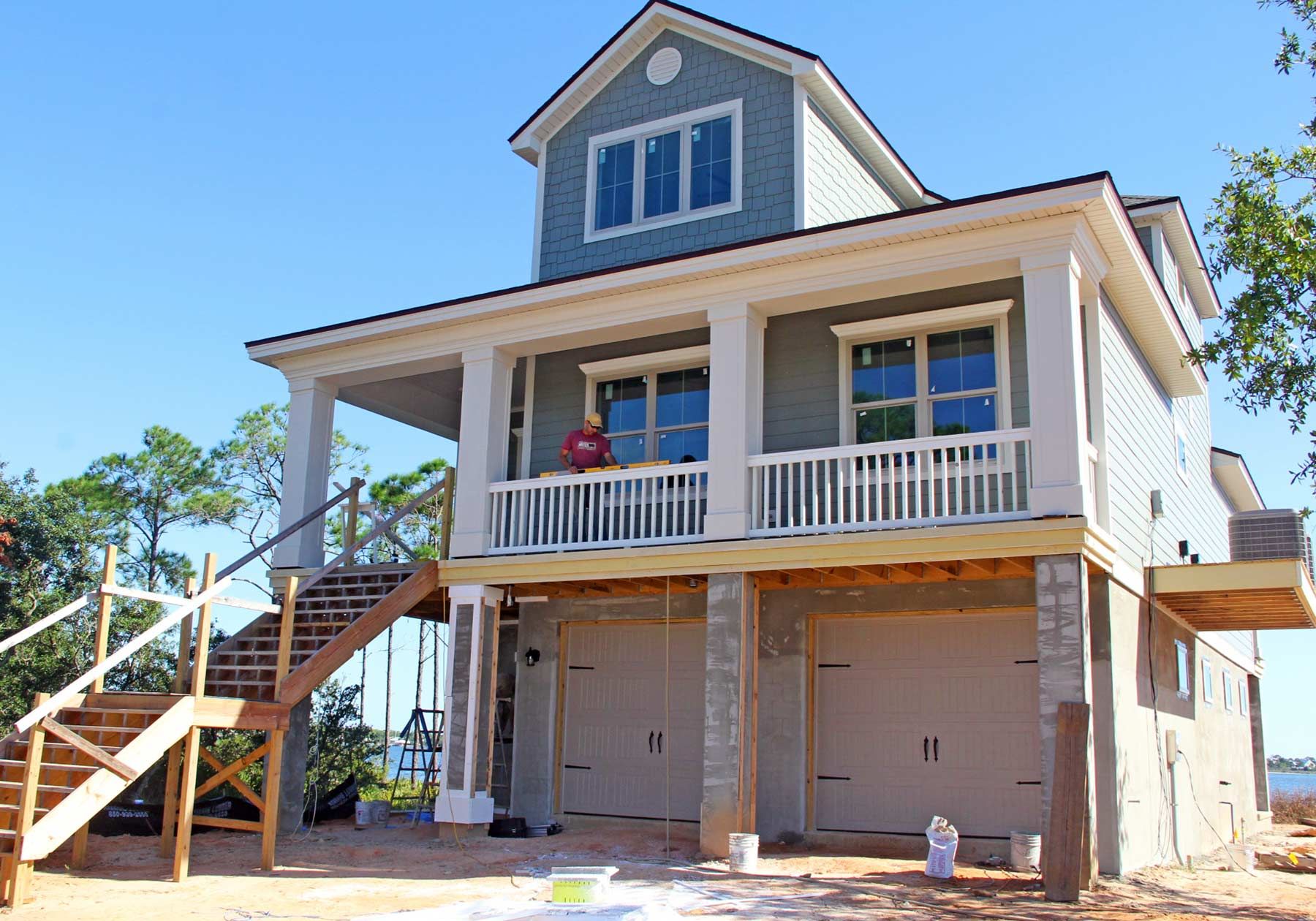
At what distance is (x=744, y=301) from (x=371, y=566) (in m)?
5.52

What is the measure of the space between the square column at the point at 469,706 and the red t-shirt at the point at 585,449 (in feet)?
5.84

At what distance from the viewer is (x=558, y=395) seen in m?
15.4

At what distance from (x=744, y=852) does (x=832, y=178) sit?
8.68 metres

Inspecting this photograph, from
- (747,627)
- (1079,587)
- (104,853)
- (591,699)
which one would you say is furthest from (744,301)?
(104,853)

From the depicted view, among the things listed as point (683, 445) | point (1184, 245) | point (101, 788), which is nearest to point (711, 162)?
point (683, 445)

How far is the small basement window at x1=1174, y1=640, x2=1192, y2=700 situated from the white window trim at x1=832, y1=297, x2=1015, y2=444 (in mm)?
4708

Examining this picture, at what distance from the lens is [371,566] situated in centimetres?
1389

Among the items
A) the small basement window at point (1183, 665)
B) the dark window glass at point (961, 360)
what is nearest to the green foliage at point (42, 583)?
the dark window glass at point (961, 360)

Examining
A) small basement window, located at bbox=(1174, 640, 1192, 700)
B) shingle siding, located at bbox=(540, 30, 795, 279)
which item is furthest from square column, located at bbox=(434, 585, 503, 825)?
small basement window, located at bbox=(1174, 640, 1192, 700)

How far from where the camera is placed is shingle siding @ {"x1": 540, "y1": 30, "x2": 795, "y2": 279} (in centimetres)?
1444

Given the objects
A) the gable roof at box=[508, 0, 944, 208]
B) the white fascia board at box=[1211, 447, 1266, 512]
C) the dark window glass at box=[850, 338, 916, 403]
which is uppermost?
the gable roof at box=[508, 0, 944, 208]

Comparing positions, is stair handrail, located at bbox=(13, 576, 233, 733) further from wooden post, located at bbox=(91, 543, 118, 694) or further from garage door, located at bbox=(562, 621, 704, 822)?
garage door, located at bbox=(562, 621, 704, 822)

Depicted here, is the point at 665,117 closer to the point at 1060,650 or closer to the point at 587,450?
the point at 587,450

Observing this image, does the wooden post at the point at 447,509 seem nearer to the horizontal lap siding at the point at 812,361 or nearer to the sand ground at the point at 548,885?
the sand ground at the point at 548,885
